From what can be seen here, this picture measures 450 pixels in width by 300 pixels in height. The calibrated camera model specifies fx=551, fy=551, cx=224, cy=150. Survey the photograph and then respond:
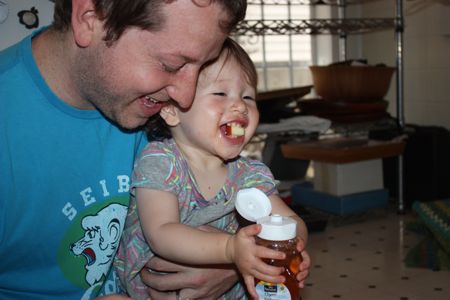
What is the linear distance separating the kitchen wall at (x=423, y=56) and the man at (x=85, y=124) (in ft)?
6.93

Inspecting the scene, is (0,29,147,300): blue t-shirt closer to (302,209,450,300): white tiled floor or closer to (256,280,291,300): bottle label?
(256,280,291,300): bottle label

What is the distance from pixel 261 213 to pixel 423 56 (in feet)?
7.70

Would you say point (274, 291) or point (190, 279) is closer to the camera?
point (274, 291)

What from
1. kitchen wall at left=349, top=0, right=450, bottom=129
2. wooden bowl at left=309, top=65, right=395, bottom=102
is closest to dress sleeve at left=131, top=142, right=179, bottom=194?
wooden bowl at left=309, top=65, right=395, bottom=102

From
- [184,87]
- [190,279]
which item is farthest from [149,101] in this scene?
[190,279]

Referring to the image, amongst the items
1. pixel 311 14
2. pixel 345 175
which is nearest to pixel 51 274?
pixel 345 175

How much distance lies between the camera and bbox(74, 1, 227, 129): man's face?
87cm

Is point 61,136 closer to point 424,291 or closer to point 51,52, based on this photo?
point 51,52

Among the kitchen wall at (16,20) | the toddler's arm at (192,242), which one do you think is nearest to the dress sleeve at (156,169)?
the toddler's arm at (192,242)

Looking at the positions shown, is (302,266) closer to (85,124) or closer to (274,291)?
(274,291)

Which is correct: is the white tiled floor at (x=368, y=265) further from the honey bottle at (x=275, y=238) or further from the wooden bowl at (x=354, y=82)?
the honey bottle at (x=275, y=238)

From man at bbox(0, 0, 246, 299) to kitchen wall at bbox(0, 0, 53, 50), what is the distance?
0.23 metres

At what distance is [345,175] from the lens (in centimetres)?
246

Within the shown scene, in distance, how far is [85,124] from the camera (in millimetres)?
995
